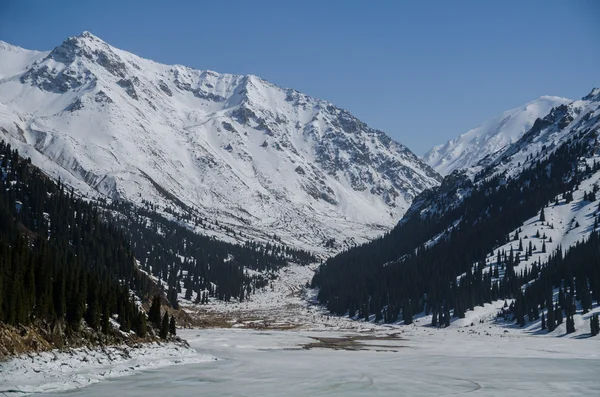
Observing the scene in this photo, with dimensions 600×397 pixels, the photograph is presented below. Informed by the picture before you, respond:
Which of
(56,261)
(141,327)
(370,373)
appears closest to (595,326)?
(370,373)

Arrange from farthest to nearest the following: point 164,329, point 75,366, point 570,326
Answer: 1. point 570,326
2. point 164,329
3. point 75,366

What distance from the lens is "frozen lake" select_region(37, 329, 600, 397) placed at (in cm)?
5284

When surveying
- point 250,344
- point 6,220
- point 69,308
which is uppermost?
point 6,220

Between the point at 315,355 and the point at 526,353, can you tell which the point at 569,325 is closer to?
the point at 526,353

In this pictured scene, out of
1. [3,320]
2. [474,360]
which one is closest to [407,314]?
[474,360]

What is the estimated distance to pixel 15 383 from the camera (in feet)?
163

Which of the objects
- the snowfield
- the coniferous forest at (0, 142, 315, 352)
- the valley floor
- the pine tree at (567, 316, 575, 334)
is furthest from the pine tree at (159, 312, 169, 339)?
the pine tree at (567, 316, 575, 334)

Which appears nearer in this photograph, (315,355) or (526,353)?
(315,355)

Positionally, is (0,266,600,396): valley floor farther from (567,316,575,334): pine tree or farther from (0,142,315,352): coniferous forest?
(567,316,575,334): pine tree

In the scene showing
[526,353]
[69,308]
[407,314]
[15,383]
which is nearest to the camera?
[15,383]

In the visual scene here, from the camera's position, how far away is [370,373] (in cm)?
6694

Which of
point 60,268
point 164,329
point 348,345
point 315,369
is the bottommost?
point 348,345

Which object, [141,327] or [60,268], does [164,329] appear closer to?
[141,327]

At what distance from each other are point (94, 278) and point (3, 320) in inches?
837
